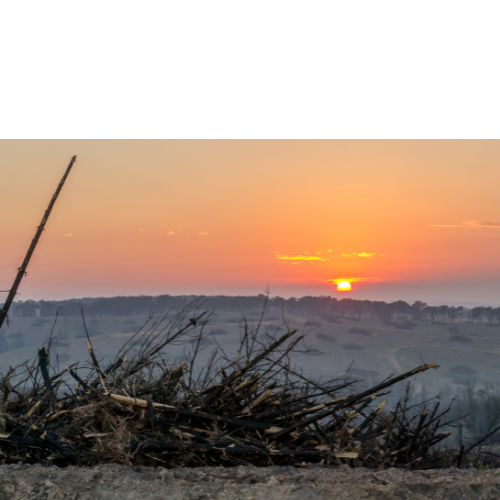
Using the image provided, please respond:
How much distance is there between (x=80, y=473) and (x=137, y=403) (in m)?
0.72

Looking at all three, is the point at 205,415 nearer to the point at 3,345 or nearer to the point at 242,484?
the point at 242,484

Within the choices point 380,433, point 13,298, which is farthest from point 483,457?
point 13,298

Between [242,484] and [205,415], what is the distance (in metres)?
0.83

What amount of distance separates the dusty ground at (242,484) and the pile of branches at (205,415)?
1.17 feet

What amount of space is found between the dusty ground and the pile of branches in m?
0.36

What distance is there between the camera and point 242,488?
3162 mm

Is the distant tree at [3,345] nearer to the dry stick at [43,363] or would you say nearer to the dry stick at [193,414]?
the dry stick at [43,363]

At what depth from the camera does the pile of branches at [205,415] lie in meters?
3.83

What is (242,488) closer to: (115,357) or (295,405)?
(295,405)

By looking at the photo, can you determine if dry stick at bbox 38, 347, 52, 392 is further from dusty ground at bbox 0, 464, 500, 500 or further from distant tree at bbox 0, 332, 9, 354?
distant tree at bbox 0, 332, 9, 354

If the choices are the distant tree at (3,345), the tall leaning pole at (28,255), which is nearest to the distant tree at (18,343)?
the distant tree at (3,345)

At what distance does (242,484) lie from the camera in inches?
127

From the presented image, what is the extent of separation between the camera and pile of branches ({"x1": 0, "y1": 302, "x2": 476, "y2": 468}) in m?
3.83
